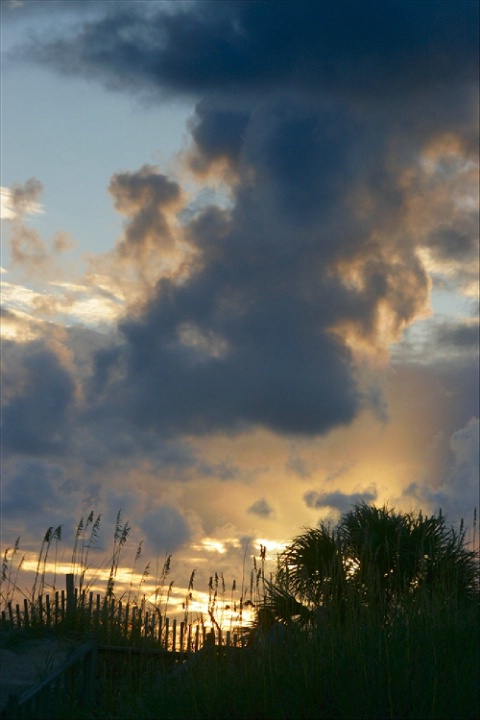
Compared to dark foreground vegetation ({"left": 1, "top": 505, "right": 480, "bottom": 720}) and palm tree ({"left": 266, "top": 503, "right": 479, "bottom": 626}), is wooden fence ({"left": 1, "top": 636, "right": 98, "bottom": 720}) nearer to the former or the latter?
dark foreground vegetation ({"left": 1, "top": 505, "right": 480, "bottom": 720})

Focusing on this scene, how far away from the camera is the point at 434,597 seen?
35.1 ft

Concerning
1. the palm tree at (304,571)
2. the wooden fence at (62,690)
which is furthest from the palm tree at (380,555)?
the wooden fence at (62,690)

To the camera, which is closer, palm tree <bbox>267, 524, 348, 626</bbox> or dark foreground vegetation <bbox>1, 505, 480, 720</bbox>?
dark foreground vegetation <bbox>1, 505, 480, 720</bbox>

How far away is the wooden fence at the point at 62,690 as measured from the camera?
9383mm

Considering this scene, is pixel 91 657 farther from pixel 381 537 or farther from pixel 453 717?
pixel 381 537

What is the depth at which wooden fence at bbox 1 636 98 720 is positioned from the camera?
9383 mm

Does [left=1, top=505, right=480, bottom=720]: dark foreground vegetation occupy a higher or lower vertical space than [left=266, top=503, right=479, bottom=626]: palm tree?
lower

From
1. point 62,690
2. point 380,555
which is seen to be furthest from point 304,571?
point 62,690

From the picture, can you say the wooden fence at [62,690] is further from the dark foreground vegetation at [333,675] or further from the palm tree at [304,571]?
the palm tree at [304,571]

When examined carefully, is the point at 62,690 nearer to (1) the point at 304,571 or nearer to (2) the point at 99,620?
(2) the point at 99,620

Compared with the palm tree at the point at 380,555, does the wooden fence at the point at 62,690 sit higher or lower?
lower

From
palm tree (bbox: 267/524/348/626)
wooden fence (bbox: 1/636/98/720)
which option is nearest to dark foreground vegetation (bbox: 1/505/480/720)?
wooden fence (bbox: 1/636/98/720)

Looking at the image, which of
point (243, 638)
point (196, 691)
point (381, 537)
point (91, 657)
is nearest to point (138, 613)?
point (91, 657)

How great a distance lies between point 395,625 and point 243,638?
1.82 metres
